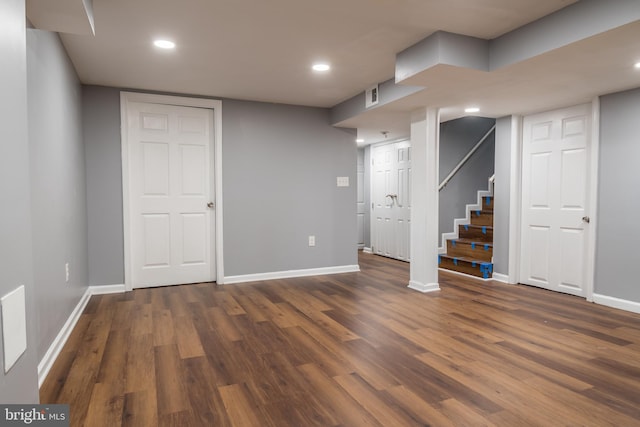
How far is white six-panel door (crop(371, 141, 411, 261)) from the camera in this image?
243 inches

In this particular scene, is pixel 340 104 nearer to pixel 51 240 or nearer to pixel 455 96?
pixel 455 96

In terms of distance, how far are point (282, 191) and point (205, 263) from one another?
4.29 ft

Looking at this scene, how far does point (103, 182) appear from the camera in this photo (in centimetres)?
414

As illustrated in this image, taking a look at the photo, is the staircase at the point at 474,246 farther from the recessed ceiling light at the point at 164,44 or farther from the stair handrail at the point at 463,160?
the recessed ceiling light at the point at 164,44

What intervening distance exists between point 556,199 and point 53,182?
469cm

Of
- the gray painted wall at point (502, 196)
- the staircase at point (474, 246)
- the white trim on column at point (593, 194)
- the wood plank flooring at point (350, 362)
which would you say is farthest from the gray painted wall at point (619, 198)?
the staircase at point (474, 246)

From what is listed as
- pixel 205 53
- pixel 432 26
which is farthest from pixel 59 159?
pixel 432 26

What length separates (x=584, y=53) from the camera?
2.55 meters

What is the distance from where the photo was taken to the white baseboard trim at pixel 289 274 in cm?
471

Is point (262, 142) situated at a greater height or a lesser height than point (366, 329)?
greater

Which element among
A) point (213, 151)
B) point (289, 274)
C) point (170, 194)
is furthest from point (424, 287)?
point (170, 194)

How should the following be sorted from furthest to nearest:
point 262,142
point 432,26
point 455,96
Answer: point 262,142 → point 455,96 → point 432,26

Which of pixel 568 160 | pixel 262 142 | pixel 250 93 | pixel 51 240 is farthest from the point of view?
pixel 262 142

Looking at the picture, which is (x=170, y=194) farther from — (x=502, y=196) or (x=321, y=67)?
(x=502, y=196)
